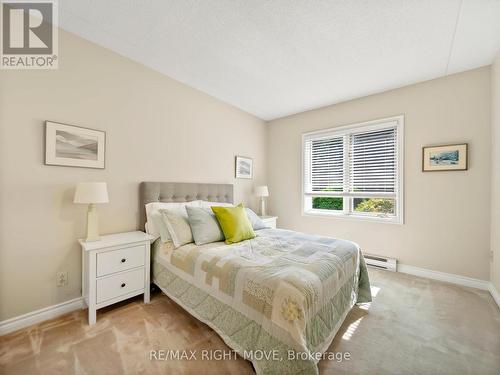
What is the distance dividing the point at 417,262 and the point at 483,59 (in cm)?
248

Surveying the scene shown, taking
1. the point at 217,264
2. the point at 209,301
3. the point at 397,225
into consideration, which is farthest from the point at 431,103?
the point at 209,301

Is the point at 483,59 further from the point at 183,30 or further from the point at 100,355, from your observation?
the point at 100,355

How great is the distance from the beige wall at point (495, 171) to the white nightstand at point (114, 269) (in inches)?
141

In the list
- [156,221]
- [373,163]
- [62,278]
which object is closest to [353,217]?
[373,163]

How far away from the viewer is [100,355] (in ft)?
4.74

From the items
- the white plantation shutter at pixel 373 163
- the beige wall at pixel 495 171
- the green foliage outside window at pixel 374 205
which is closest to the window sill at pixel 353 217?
the green foliage outside window at pixel 374 205

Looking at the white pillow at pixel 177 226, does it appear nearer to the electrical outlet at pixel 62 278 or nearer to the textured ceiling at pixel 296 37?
the electrical outlet at pixel 62 278

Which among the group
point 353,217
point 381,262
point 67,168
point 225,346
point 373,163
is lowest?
point 225,346

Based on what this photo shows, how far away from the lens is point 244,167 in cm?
384

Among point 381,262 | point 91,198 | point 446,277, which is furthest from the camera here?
point 381,262

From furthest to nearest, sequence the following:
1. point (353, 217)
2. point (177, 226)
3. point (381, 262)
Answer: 1. point (353, 217)
2. point (381, 262)
3. point (177, 226)

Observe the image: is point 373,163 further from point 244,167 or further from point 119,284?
point 119,284

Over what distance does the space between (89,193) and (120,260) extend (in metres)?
0.66

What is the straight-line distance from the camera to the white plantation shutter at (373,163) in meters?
3.06
